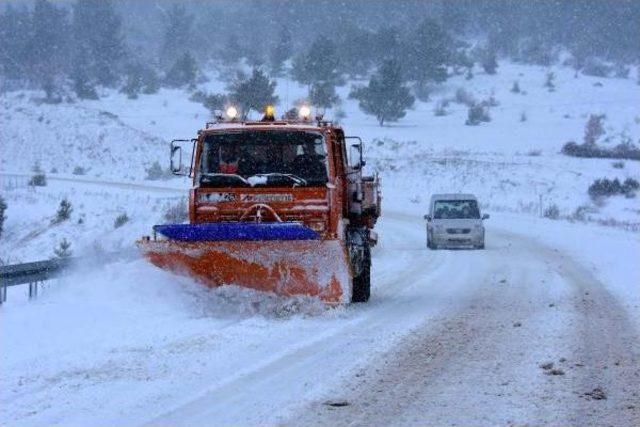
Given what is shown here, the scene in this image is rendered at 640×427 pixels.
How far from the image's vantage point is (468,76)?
275 feet

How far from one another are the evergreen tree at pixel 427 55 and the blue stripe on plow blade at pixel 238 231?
66.7 meters

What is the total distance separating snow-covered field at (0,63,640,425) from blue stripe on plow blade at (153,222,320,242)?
2.29 feet

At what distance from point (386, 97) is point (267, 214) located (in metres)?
54.0

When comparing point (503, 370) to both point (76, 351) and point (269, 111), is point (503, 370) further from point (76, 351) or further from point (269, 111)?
point (269, 111)

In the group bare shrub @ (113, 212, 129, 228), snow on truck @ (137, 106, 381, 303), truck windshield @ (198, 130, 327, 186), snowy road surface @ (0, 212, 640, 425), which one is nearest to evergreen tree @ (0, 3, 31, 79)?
bare shrub @ (113, 212, 129, 228)

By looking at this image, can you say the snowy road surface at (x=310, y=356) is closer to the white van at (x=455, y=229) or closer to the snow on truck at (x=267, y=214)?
the snow on truck at (x=267, y=214)

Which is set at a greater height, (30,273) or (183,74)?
(183,74)

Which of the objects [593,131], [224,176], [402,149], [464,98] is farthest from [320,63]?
[224,176]

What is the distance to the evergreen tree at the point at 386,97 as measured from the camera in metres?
65.6

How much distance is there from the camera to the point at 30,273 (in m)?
15.4

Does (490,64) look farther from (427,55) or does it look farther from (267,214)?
(267,214)

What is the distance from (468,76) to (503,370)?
76.0 m

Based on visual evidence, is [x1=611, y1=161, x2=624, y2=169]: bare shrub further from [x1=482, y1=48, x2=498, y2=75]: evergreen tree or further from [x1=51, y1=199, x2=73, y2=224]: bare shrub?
[x1=482, y1=48, x2=498, y2=75]: evergreen tree

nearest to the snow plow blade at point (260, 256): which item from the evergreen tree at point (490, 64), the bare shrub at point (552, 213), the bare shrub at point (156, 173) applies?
the bare shrub at point (552, 213)
